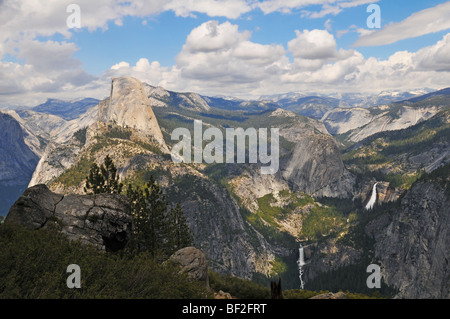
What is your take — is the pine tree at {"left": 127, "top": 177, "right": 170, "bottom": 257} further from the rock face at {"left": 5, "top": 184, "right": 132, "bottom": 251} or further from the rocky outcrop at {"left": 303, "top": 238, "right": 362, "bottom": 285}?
the rocky outcrop at {"left": 303, "top": 238, "right": 362, "bottom": 285}

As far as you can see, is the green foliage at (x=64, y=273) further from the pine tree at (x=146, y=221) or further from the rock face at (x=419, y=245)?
the rock face at (x=419, y=245)

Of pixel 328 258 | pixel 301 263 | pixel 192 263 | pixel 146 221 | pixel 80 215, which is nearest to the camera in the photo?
pixel 80 215

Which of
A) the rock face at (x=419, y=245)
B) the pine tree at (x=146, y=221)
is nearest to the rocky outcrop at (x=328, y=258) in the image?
the rock face at (x=419, y=245)

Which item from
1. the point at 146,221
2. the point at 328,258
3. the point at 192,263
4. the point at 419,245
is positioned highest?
the point at 146,221

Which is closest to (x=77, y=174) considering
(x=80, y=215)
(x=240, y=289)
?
(x=80, y=215)

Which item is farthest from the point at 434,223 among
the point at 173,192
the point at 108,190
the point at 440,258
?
the point at 108,190

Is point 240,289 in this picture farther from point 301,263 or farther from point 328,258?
point 301,263
